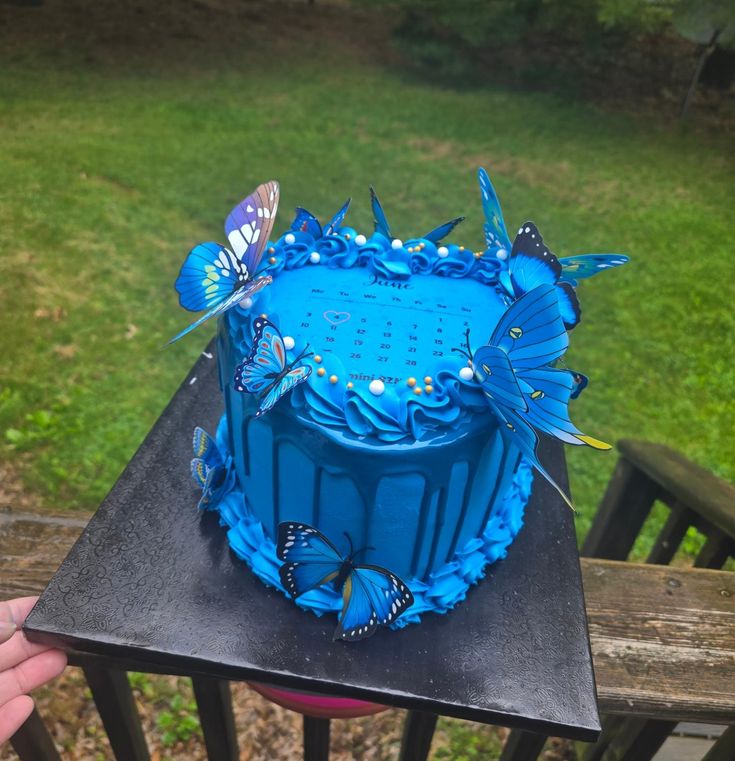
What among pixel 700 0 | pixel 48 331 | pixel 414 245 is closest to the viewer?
pixel 414 245

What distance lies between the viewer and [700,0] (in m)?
5.91

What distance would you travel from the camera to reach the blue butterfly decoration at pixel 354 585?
1375 mm

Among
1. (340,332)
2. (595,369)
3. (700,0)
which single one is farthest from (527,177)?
(340,332)

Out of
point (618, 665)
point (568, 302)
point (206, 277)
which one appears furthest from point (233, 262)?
point (618, 665)

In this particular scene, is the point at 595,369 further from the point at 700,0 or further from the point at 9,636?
the point at 700,0

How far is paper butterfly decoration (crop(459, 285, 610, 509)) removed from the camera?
3.97 feet

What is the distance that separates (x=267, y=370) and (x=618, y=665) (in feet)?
3.53

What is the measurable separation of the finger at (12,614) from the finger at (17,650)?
0.02m

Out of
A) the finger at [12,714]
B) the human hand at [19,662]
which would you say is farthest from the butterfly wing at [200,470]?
the finger at [12,714]

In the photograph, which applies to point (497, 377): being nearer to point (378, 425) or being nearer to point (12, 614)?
point (378, 425)

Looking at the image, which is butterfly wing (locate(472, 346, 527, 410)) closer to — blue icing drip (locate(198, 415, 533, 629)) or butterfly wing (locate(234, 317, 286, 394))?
butterfly wing (locate(234, 317, 286, 394))

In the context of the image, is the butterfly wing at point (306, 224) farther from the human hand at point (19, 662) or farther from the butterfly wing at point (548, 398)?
the human hand at point (19, 662)

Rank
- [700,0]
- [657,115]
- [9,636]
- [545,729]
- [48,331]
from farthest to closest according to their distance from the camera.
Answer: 1. [657,115]
2. [700,0]
3. [48,331]
4. [9,636]
5. [545,729]

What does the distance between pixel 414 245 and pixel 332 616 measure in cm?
96
